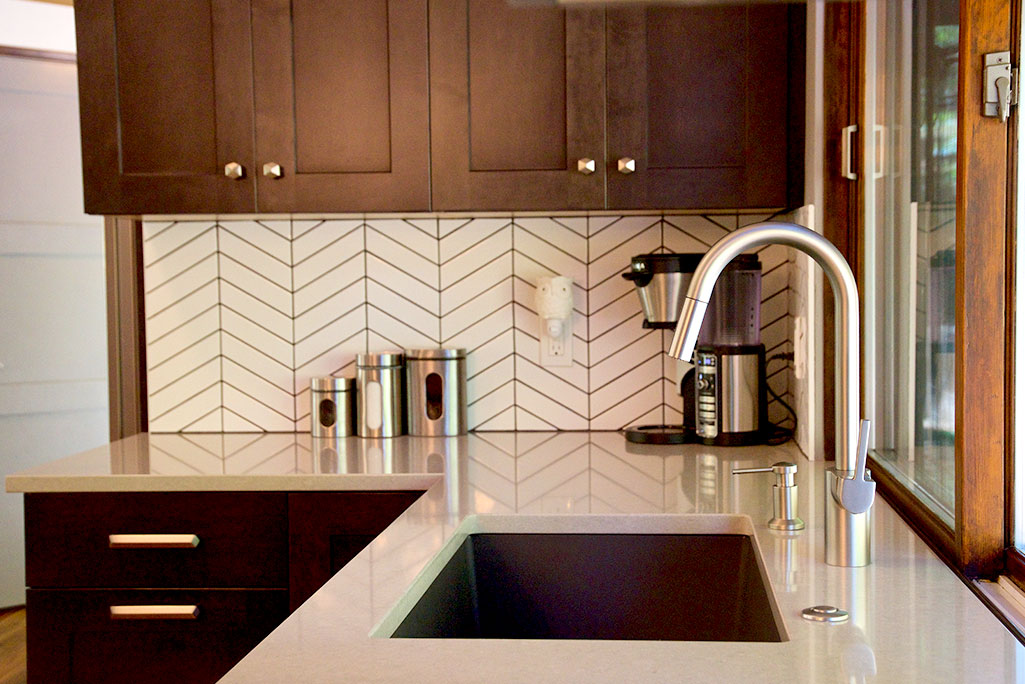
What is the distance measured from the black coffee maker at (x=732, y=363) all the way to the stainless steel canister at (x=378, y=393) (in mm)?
663

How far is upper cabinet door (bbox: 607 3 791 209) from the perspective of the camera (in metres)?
2.20

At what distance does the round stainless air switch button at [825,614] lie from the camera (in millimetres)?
1105

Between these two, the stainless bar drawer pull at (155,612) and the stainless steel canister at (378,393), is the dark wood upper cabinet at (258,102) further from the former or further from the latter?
the stainless bar drawer pull at (155,612)

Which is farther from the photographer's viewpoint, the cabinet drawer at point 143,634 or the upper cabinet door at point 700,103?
the upper cabinet door at point 700,103

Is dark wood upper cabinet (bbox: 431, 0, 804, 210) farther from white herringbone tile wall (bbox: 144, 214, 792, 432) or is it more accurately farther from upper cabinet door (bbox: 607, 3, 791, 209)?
white herringbone tile wall (bbox: 144, 214, 792, 432)

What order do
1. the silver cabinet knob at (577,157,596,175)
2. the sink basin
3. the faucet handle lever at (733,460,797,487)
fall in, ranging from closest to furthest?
the faucet handle lever at (733,460,797,487)
the sink basin
the silver cabinet knob at (577,157,596,175)

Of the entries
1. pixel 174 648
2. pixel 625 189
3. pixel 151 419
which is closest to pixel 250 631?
pixel 174 648

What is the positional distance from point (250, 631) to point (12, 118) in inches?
99.8

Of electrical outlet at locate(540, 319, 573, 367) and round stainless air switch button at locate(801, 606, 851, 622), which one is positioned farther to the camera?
electrical outlet at locate(540, 319, 573, 367)

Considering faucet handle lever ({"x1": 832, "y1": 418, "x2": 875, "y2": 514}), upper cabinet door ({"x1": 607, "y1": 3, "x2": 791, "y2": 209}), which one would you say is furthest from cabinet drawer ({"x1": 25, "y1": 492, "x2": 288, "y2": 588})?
faucet handle lever ({"x1": 832, "y1": 418, "x2": 875, "y2": 514})

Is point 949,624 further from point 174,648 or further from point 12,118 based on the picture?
point 12,118

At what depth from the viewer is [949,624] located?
1090 mm

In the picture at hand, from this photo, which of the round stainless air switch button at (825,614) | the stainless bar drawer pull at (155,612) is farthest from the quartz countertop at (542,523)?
the stainless bar drawer pull at (155,612)

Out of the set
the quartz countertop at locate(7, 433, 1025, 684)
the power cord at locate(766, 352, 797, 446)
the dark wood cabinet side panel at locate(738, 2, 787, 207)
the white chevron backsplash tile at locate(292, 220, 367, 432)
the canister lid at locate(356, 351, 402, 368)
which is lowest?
the quartz countertop at locate(7, 433, 1025, 684)
